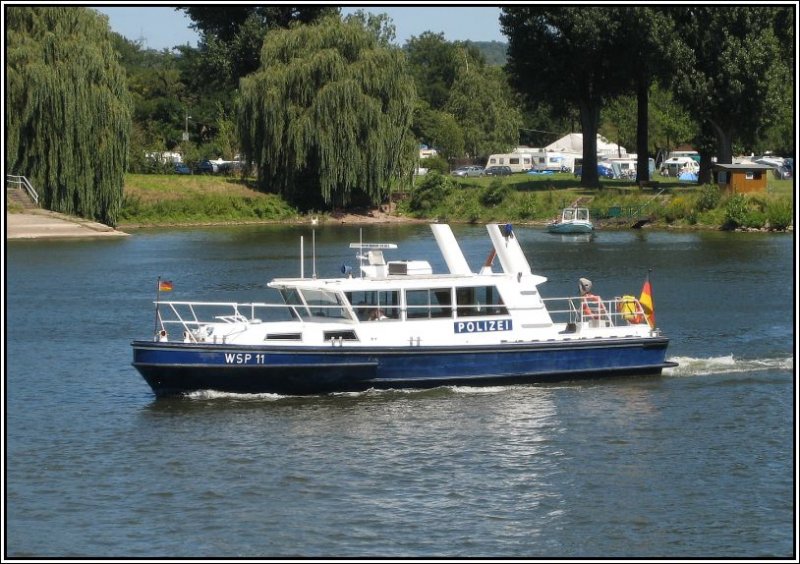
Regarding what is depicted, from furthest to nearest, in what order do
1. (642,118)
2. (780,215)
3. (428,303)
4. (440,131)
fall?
(440,131) < (642,118) < (780,215) < (428,303)

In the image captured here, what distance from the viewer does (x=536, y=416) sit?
33.6 metres

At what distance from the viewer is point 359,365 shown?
3506cm

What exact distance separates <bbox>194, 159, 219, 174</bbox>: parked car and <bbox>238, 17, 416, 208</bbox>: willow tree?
20.6 m

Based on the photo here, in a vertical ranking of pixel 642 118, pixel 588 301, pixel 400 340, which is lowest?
pixel 400 340

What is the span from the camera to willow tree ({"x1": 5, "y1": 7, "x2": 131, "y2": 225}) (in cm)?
8000

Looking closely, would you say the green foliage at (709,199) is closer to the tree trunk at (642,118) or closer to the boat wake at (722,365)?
the tree trunk at (642,118)

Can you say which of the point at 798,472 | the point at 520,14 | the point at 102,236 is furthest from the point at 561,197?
the point at 798,472

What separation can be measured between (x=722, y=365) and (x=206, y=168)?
85.3 meters

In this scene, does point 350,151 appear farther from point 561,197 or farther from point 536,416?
point 536,416

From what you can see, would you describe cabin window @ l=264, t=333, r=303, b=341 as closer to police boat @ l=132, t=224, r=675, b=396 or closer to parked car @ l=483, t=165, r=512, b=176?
police boat @ l=132, t=224, r=675, b=396

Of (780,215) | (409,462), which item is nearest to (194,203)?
(780,215)

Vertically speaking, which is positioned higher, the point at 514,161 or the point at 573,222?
the point at 514,161

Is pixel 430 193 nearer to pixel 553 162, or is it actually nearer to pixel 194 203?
pixel 194 203

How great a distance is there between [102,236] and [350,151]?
19517mm
